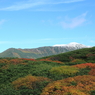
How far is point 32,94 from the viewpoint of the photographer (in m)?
10.4

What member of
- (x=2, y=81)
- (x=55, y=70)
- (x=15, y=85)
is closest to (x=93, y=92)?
(x=15, y=85)

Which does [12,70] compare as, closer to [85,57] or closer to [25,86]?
[25,86]

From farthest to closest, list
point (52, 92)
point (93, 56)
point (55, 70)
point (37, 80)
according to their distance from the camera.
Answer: point (93, 56), point (55, 70), point (37, 80), point (52, 92)

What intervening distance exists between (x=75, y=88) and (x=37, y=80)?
3.45 meters

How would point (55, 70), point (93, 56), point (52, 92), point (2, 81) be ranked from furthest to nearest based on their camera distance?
point (93, 56) → point (55, 70) → point (2, 81) → point (52, 92)

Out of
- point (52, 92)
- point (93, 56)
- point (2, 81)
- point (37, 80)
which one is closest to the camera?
point (52, 92)

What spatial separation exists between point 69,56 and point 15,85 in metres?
29.4

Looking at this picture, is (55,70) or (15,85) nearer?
(15,85)

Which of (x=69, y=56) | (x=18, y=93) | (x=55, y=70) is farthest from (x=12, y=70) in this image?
(x=69, y=56)

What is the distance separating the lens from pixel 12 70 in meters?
18.0

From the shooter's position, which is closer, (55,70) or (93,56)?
(55,70)

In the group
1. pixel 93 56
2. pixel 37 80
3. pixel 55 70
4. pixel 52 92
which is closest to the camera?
pixel 52 92

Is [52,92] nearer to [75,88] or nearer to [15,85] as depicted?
[75,88]

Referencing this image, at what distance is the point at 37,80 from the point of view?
12.6 metres
